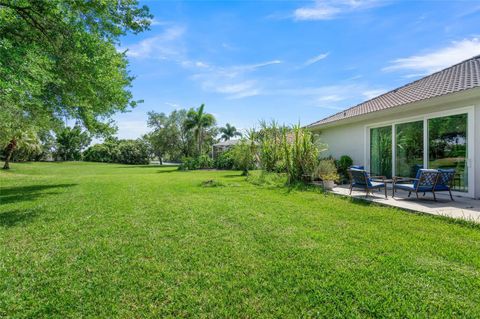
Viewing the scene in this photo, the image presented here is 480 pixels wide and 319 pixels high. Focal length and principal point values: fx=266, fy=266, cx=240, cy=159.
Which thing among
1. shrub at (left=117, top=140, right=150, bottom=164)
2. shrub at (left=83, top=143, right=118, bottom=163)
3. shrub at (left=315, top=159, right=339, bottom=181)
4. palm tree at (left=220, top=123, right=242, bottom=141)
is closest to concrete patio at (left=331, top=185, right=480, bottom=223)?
shrub at (left=315, top=159, right=339, bottom=181)

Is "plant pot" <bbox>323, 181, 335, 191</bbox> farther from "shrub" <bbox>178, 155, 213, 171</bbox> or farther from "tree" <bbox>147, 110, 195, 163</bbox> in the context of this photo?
"tree" <bbox>147, 110, 195, 163</bbox>

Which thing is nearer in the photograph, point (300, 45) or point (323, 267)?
point (323, 267)

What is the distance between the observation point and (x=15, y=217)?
7.07m

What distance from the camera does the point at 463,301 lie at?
2838 mm

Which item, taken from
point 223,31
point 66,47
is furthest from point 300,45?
point 66,47

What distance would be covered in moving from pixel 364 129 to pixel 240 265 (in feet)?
38.8

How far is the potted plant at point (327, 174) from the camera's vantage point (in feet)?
36.3

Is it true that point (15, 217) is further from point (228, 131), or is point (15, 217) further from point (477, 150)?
point (228, 131)

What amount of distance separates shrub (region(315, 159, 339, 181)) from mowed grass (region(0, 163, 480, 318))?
4.26 meters

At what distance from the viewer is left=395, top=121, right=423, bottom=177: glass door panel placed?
34.2 feet

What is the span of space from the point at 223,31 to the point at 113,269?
1169 cm

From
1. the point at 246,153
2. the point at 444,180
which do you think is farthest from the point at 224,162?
the point at 444,180

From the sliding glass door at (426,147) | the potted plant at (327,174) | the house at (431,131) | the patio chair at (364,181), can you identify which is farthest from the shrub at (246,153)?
the patio chair at (364,181)

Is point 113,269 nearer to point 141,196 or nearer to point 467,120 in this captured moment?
point 141,196
